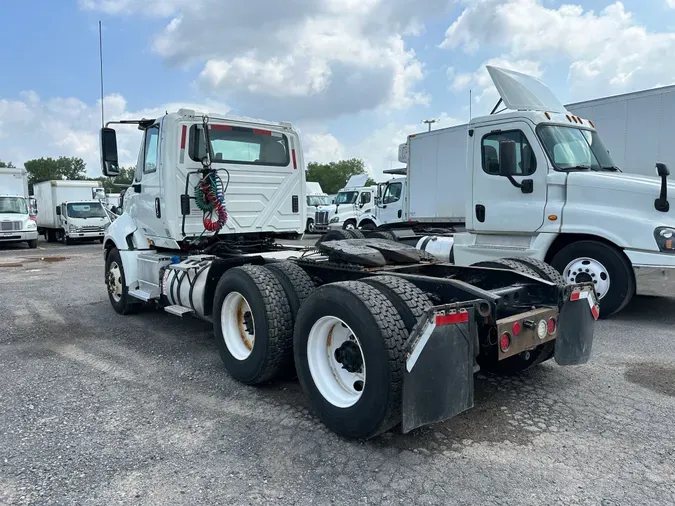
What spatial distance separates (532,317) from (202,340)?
3805mm

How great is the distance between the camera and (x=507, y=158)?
23.9ft

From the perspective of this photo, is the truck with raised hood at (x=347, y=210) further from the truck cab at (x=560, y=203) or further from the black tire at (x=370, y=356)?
the black tire at (x=370, y=356)

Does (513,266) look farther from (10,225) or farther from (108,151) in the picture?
(10,225)

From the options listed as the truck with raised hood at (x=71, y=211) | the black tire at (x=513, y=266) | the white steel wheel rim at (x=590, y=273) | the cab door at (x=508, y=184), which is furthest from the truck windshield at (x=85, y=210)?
the black tire at (x=513, y=266)

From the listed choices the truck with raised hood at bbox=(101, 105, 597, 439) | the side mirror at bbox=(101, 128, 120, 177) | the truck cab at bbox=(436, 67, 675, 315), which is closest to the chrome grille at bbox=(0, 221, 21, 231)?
the truck with raised hood at bbox=(101, 105, 597, 439)

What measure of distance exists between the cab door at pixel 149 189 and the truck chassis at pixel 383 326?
5.06ft

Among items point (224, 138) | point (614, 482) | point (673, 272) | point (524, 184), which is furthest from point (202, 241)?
point (673, 272)

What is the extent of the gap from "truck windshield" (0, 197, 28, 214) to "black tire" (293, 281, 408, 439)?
2113cm

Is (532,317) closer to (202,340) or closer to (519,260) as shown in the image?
(519,260)

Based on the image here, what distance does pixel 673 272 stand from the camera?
20.4ft

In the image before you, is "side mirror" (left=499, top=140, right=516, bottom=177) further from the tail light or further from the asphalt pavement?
the tail light

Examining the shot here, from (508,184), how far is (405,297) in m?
4.77

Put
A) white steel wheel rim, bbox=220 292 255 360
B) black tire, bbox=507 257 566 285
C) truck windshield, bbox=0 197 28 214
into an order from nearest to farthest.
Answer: black tire, bbox=507 257 566 285 → white steel wheel rim, bbox=220 292 255 360 → truck windshield, bbox=0 197 28 214

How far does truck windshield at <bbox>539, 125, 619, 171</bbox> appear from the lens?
7.17 m
